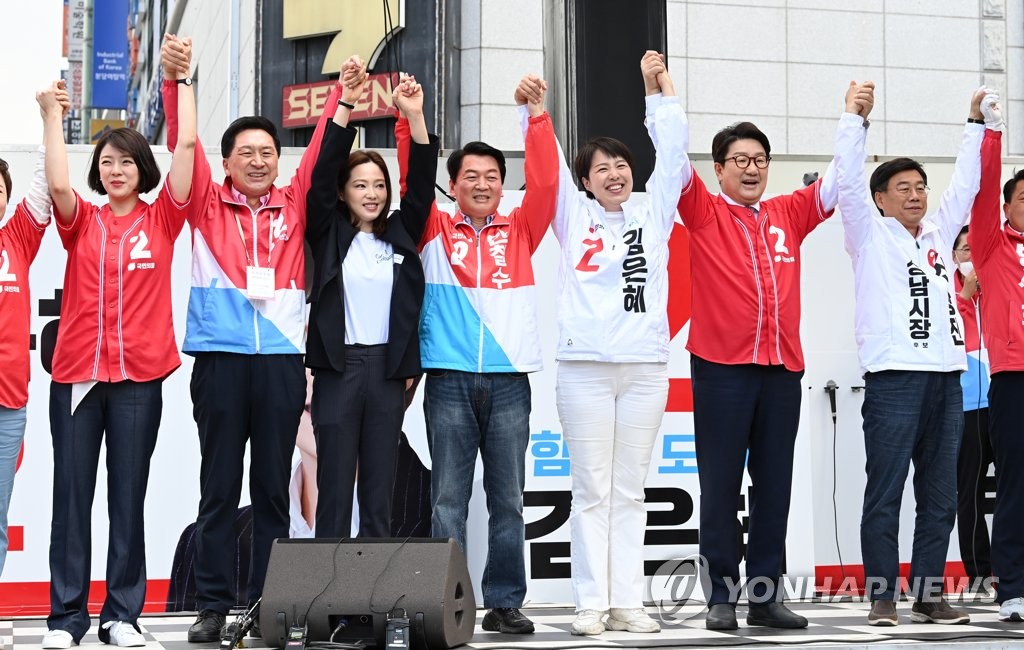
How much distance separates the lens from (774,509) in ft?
14.1

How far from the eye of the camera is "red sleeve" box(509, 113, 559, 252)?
13.8 feet

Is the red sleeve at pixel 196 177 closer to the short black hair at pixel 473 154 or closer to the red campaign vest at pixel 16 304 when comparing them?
the red campaign vest at pixel 16 304

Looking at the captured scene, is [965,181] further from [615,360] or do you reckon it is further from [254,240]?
[254,240]

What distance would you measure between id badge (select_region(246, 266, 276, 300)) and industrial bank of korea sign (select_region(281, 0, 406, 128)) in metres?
7.35

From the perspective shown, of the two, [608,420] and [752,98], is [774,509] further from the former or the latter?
[752,98]

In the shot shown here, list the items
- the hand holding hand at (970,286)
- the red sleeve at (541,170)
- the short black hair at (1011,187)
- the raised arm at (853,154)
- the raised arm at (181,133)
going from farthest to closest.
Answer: the hand holding hand at (970,286) < the short black hair at (1011,187) < the raised arm at (853,154) < the red sleeve at (541,170) < the raised arm at (181,133)

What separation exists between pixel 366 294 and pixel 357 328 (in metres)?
0.12

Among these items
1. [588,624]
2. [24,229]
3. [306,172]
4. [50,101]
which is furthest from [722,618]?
[50,101]

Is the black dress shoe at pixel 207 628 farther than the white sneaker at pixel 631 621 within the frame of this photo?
No

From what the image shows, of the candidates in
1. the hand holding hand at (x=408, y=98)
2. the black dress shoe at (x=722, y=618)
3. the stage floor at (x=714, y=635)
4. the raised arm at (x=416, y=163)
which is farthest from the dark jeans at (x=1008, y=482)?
the hand holding hand at (x=408, y=98)

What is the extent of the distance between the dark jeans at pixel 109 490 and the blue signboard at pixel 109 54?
98.2 ft

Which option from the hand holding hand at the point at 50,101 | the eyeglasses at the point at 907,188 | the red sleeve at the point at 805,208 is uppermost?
the hand holding hand at the point at 50,101

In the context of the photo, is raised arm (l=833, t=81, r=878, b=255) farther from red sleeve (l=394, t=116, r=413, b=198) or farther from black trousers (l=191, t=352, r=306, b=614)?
black trousers (l=191, t=352, r=306, b=614)

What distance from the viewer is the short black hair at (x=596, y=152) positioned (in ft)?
14.3
